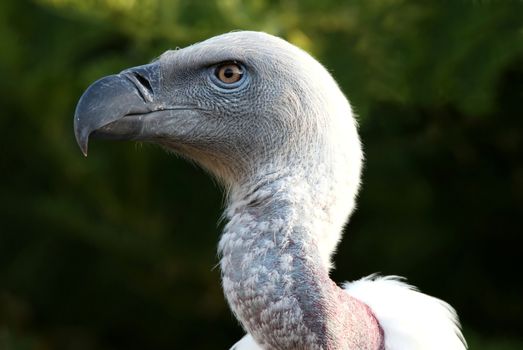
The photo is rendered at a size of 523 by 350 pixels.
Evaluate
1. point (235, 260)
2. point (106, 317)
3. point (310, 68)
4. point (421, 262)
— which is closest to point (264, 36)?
point (310, 68)

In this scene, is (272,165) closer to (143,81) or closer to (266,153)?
(266,153)

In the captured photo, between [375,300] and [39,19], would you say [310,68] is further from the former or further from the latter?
[39,19]

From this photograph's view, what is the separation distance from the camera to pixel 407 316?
2.80 meters

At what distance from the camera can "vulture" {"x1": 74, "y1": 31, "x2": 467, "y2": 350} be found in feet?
8.15

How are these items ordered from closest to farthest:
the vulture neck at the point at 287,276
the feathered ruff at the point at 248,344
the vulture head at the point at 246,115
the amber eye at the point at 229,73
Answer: the vulture neck at the point at 287,276
the vulture head at the point at 246,115
the amber eye at the point at 229,73
the feathered ruff at the point at 248,344

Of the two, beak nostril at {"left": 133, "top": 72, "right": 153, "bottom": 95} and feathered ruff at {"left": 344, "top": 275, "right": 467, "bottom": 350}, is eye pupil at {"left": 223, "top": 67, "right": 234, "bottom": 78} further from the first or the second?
feathered ruff at {"left": 344, "top": 275, "right": 467, "bottom": 350}

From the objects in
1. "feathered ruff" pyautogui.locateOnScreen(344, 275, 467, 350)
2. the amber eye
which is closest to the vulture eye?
the amber eye

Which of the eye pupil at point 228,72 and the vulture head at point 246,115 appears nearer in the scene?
the vulture head at point 246,115

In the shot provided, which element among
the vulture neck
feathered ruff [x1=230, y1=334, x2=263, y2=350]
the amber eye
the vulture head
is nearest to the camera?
the vulture neck

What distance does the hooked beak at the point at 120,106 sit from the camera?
105 inches

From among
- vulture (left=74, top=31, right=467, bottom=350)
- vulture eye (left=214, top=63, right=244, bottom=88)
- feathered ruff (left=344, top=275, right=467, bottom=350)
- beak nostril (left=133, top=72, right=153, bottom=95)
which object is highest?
beak nostril (left=133, top=72, right=153, bottom=95)

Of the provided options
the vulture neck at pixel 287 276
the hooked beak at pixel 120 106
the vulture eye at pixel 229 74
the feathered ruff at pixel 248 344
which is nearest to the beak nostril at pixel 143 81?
the hooked beak at pixel 120 106

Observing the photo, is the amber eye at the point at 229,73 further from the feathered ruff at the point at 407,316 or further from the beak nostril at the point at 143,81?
the feathered ruff at the point at 407,316

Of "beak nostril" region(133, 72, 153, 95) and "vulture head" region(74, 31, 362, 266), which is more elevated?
"beak nostril" region(133, 72, 153, 95)
